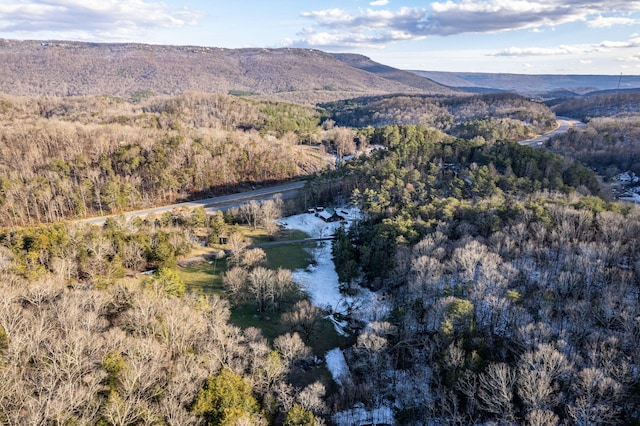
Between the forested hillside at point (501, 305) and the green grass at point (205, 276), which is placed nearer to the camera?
the forested hillside at point (501, 305)

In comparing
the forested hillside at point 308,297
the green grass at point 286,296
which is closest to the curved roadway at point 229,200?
the forested hillside at point 308,297

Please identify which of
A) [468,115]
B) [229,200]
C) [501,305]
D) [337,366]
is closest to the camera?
[501,305]

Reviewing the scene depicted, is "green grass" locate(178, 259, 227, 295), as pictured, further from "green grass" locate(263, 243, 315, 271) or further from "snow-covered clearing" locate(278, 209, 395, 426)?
"snow-covered clearing" locate(278, 209, 395, 426)

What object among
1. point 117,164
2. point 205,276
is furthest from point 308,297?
point 117,164

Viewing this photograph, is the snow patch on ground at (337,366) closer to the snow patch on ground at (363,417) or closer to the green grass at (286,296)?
the green grass at (286,296)

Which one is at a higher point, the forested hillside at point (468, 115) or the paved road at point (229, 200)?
the forested hillside at point (468, 115)

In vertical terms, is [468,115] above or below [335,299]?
above

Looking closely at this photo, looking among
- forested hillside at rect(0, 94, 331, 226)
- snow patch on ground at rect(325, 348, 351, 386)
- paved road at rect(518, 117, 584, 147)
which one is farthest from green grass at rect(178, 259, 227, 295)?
paved road at rect(518, 117, 584, 147)

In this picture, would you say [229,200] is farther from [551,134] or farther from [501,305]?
[551,134]
